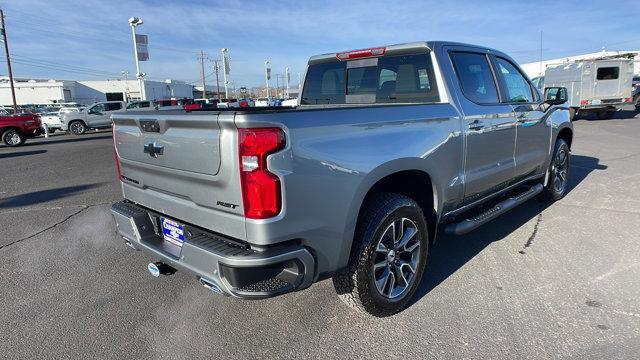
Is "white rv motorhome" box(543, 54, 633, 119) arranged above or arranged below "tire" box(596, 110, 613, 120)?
above

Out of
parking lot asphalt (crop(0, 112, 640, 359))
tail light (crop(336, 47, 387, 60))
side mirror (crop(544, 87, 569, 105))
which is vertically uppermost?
tail light (crop(336, 47, 387, 60))

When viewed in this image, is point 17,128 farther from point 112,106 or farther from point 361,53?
point 361,53

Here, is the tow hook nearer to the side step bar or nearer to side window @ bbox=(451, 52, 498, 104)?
the side step bar

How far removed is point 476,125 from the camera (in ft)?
11.8

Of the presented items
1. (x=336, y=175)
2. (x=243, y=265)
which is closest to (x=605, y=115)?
(x=336, y=175)

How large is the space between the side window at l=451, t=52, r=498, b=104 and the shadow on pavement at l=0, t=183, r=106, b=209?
6.49 meters

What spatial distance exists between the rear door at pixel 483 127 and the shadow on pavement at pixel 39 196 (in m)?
6.48

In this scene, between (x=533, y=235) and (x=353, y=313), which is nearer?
(x=353, y=313)

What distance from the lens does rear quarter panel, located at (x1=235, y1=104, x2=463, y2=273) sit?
7.30 feet

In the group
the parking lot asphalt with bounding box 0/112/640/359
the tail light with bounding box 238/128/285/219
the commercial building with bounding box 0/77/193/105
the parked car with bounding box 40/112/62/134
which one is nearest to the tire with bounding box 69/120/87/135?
the parked car with bounding box 40/112/62/134

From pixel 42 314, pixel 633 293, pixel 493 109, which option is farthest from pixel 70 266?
pixel 633 293

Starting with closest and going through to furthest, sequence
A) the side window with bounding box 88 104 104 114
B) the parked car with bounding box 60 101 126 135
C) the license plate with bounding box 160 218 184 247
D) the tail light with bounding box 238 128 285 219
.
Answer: the tail light with bounding box 238 128 285 219
the license plate with bounding box 160 218 184 247
the parked car with bounding box 60 101 126 135
the side window with bounding box 88 104 104 114

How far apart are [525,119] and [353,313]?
2.86m

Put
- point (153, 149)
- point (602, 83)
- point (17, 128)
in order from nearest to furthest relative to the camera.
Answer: point (153, 149)
point (17, 128)
point (602, 83)
